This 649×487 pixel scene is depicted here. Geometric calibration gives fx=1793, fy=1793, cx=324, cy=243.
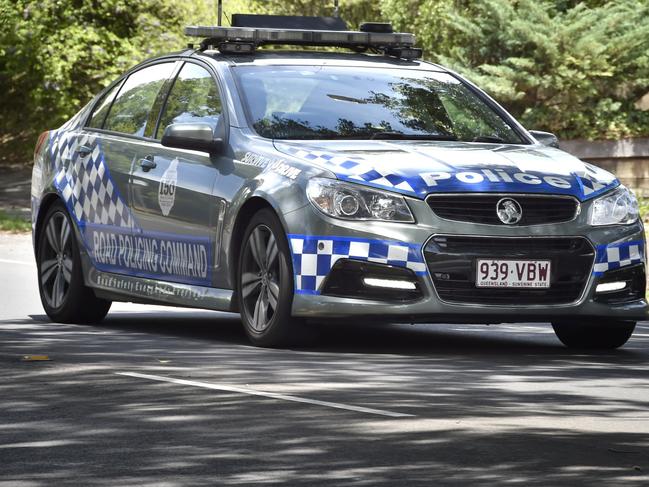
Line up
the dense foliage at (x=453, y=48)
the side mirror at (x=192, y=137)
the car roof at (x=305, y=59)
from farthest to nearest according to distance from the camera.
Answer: the dense foliage at (x=453, y=48)
the car roof at (x=305, y=59)
the side mirror at (x=192, y=137)

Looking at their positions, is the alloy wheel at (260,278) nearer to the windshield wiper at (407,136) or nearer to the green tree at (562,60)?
the windshield wiper at (407,136)

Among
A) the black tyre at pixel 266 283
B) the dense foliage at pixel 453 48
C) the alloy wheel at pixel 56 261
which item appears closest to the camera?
the black tyre at pixel 266 283

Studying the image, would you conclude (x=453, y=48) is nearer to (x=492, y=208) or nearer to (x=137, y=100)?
(x=137, y=100)

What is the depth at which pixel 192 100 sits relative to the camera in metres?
10.9

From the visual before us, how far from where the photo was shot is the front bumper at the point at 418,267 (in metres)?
9.20

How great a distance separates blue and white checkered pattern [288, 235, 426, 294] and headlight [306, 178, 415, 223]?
0.43ft

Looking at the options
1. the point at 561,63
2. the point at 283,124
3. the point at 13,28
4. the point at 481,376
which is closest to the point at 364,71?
the point at 283,124

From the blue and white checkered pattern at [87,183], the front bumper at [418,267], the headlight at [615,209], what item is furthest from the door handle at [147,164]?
the headlight at [615,209]

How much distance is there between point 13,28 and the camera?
96.4ft

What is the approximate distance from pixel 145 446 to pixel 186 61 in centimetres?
513

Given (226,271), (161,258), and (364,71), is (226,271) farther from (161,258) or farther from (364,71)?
(364,71)

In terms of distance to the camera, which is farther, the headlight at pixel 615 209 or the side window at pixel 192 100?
the side window at pixel 192 100

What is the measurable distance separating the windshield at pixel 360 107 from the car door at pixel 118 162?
3.22 ft

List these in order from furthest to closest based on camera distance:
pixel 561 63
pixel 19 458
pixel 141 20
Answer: pixel 141 20 → pixel 561 63 → pixel 19 458
